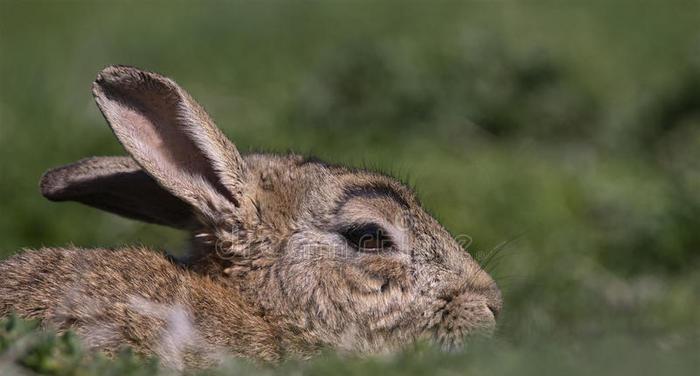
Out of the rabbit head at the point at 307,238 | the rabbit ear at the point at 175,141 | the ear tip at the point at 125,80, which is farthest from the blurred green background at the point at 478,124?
the ear tip at the point at 125,80

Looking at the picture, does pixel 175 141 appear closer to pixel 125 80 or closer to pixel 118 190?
pixel 125 80

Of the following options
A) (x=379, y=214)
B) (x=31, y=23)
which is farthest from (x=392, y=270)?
(x=31, y=23)

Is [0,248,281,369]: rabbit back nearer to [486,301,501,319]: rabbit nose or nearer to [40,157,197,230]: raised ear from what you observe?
[40,157,197,230]: raised ear

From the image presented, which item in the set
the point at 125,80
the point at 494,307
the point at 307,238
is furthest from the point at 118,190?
the point at 494,307

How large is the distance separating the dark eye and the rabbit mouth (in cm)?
43

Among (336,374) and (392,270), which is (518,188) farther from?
(336,374)

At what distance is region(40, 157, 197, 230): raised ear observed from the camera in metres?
7.35

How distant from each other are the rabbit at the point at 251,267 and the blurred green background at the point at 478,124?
1.96 feet

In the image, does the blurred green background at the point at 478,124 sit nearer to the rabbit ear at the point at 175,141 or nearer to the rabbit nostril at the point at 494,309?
the rabbit nostril at the point at 494,309

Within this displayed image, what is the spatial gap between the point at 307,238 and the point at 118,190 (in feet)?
4.30

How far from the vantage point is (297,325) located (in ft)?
21.2

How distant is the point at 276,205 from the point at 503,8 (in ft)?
32.5

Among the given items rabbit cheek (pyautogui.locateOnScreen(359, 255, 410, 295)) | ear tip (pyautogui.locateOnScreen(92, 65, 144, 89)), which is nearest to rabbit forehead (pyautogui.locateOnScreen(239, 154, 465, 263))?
rabbit cheek (pyautogui.locateOnScreen(359, 255, 410, 295))

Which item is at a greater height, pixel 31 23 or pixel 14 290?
pixel 31 23
